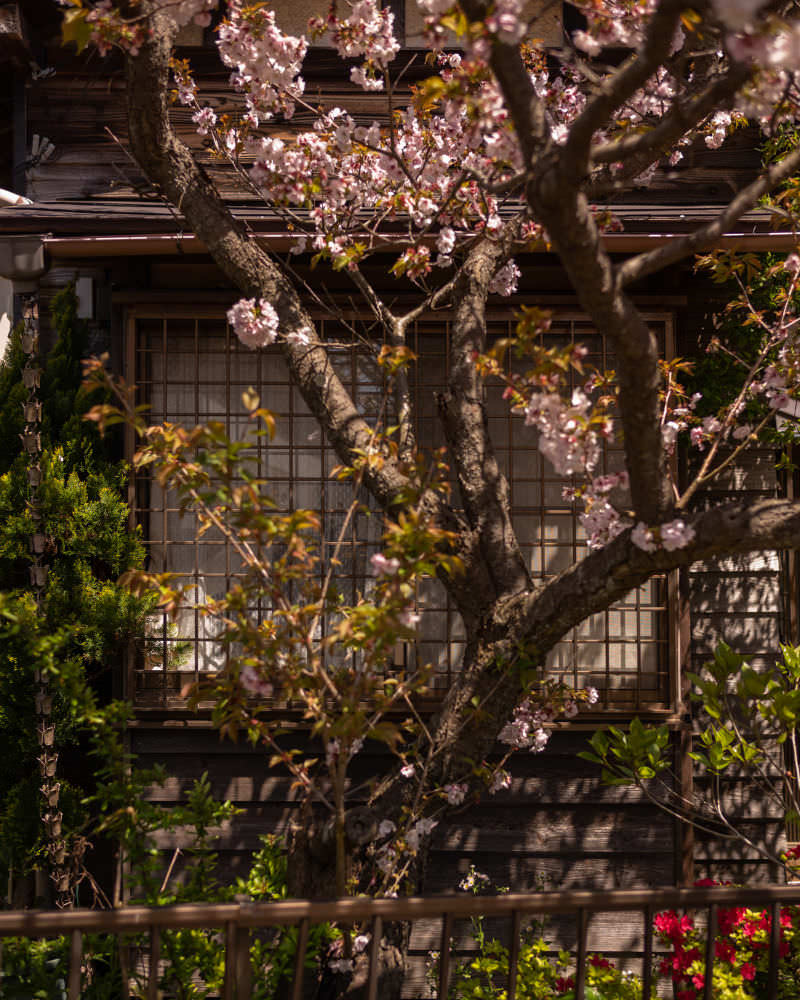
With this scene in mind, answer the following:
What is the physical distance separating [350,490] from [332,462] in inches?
6.7

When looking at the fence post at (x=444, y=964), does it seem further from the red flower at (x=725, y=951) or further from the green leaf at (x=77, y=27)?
the green leaf at (x=77, y=27)

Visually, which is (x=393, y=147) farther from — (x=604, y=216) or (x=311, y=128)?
(x=311, y=128)

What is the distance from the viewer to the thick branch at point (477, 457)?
3.12 metres

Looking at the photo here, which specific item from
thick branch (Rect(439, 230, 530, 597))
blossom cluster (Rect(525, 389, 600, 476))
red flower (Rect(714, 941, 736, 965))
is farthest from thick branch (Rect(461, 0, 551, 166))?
red flower (Rect(714, 941, 736, 965))

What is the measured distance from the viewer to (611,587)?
9.08ft

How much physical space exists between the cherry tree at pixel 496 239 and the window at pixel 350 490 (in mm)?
792

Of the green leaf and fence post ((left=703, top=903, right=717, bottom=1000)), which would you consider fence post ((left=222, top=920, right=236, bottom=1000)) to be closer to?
fence post ((left=703, top=903, right=717, bottom=1000))

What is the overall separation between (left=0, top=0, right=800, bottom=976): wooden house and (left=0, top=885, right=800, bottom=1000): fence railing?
170 cm

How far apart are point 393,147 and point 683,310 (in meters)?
2.21

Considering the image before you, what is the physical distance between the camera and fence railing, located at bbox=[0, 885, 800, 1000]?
237cm

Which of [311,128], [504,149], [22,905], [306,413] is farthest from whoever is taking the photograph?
[311,128]

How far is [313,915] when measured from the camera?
7.93ft

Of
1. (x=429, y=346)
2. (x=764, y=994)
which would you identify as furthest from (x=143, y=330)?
(x=764, y=994)

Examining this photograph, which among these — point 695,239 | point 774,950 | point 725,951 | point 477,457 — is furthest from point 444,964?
point 695,239
